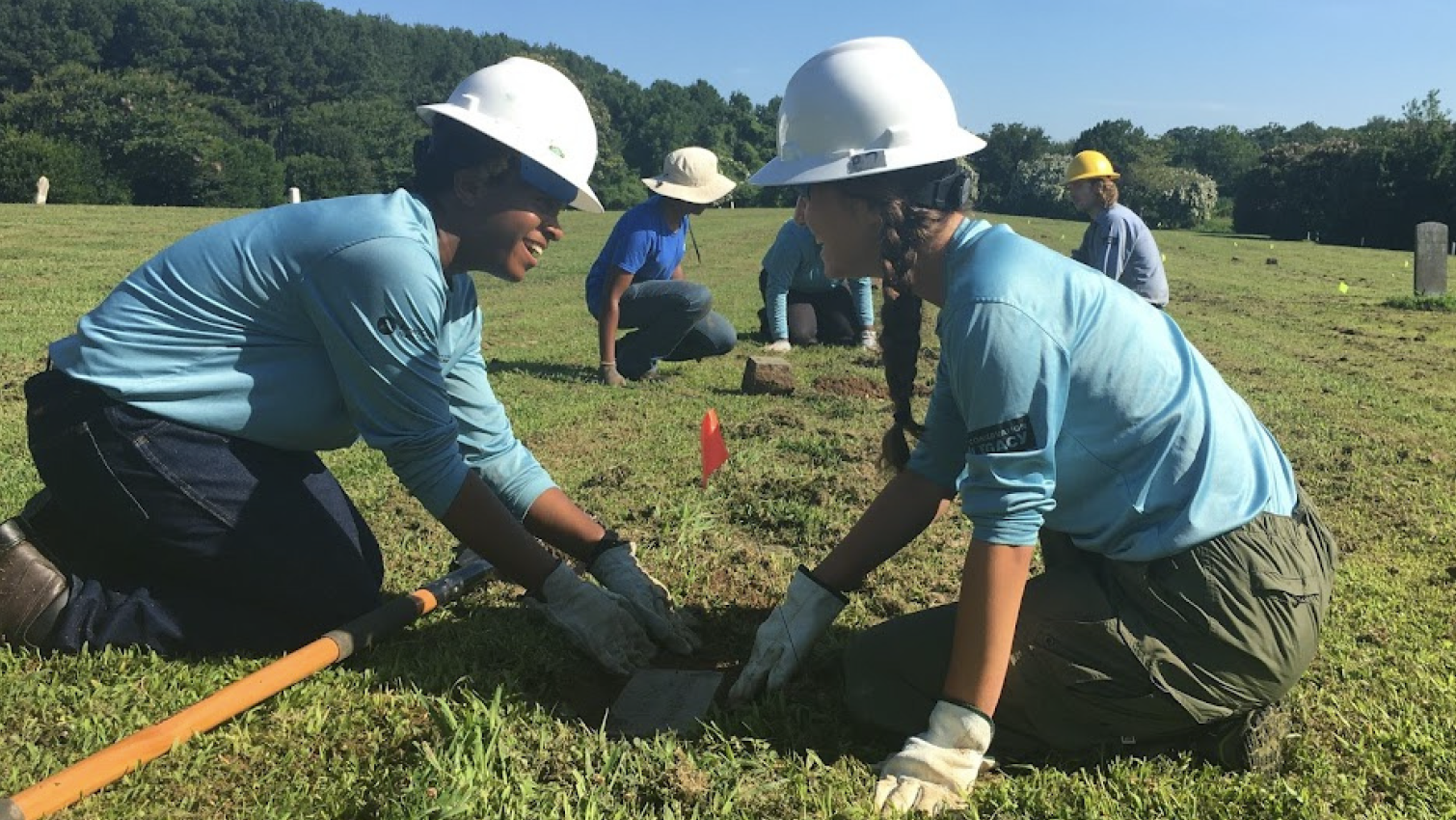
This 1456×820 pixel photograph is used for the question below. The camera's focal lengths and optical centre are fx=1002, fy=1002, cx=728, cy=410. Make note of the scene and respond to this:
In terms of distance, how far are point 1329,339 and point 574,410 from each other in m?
8.62

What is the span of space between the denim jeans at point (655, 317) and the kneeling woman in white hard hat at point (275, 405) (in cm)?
457

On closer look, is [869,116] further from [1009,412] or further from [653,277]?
[653,277]

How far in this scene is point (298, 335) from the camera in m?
2.83

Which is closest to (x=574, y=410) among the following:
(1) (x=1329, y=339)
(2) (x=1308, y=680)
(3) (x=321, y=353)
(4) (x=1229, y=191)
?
(3) (x=321, y=353)

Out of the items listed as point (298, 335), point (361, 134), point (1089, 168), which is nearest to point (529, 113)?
point (298, 335)

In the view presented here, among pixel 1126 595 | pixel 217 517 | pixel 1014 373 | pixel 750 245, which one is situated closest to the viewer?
pixel 1014 373

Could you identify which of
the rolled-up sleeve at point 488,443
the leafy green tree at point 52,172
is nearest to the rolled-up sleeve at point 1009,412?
the rolled-up sleeve at point 488,443

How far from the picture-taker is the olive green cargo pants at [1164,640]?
2260mm

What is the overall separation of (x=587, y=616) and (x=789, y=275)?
6.58 m

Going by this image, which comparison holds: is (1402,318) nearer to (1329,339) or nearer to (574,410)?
(1329,339)

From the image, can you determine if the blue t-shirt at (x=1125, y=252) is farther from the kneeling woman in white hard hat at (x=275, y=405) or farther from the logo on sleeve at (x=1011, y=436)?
the logo on sleeve at (x=1011, y=436)

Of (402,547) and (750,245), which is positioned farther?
(750,245)

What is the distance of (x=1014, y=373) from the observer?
6.72ft

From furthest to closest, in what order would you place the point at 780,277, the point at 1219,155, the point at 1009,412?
the point at 1219,155 < the point at 780,277 < the point at 1009,412
